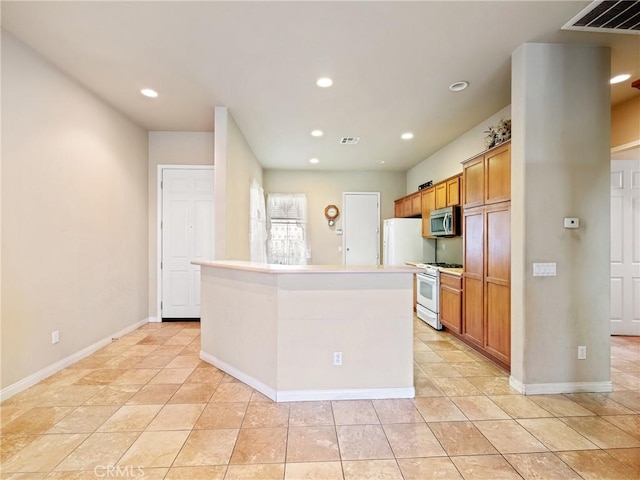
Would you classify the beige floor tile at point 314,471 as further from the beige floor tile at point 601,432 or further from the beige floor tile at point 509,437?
the beige floor tile at point 601,432

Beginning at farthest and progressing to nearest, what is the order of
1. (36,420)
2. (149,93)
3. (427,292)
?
1. (427,292)
2. (149,93)
3. (36,420)

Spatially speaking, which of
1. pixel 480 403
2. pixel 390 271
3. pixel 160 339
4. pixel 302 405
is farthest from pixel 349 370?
pixel 160 339

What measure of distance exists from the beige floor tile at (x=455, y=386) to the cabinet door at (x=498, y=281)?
19.4 inches

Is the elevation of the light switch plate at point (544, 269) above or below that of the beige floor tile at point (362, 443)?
above

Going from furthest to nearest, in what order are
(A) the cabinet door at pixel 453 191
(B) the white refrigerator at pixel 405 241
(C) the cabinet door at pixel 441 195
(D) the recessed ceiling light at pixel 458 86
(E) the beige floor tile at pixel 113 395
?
1. (B) the white refrigerator at pixel 405 241
2. (C) the cabinet door at pixel 441 195
3. (A) the cabinet door at pixel 453 191
4. (D) the recessed ceiling light at pixel 458 86
5. (E) the beige floor tile at pixel 113 395

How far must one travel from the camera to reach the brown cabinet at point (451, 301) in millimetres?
3818

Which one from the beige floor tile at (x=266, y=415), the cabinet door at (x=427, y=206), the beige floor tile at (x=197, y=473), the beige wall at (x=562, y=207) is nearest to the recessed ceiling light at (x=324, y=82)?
the beige wall at (x=562, y=207)

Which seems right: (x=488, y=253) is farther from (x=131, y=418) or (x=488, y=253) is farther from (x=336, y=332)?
(x=131, y=418)

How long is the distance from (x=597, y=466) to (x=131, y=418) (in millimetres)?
2973

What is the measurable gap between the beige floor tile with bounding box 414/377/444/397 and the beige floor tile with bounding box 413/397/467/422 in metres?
0.06

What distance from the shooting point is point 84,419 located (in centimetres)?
217

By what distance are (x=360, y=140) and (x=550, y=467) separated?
14.1 ft

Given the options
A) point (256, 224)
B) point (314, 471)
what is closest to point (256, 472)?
point (314, 471)

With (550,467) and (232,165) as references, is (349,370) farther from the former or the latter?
(232,165)
